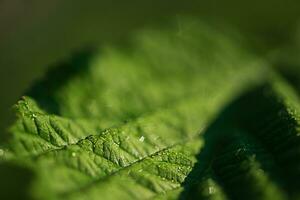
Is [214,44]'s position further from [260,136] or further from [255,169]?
[255,169]

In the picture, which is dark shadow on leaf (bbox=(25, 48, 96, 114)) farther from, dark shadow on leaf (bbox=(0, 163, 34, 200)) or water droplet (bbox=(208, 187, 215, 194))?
water droplet (bbox=(208, 187, 215, 194))

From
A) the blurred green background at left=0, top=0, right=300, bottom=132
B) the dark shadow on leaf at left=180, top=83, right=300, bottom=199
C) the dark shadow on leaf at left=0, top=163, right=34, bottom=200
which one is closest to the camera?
the dark shadow on leaf at left=180, top=83, right=300, bottom=199

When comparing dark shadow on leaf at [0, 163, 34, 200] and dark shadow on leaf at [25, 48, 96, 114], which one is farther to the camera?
dark shadow on leaf at [25, 48, 96, 114]

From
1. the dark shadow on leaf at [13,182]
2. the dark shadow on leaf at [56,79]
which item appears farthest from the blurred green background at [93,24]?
the dark shadow on leaf at [13,182]

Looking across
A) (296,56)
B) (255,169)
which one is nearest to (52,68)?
(255,169)

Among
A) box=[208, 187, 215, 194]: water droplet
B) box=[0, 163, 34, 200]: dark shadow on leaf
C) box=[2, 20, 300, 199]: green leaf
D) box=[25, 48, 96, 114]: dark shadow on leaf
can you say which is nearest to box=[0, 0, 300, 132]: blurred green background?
box=[2, 20, 300, 199]: green leaf

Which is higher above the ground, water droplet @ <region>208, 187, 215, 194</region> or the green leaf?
the green leaf
